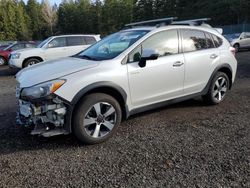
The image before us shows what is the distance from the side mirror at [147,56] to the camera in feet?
16.8

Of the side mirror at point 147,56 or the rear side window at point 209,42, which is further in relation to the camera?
the rear side window at point 209,42

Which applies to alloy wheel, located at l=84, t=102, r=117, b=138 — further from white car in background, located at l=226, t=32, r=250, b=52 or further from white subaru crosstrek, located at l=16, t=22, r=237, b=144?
white car in background, located at l=226, t=32, r=250, b=52

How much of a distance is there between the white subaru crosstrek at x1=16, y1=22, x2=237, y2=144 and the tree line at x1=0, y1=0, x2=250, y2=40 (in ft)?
166

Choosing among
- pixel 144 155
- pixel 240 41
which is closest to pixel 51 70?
pixel 144 155

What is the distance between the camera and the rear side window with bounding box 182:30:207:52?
19.8 feet

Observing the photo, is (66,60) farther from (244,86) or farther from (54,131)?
(244,86)

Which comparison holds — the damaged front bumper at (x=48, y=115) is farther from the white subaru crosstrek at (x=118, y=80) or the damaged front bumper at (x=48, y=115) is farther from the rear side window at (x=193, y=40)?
the rear side window at (x=193, y=40)

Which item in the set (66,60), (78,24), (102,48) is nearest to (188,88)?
(102,48)

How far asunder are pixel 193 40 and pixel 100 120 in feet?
8.33

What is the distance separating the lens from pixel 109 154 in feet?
14.7

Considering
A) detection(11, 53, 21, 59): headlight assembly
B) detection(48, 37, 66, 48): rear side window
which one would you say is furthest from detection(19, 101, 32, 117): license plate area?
detection(48, 37, 66, 48): rear side window

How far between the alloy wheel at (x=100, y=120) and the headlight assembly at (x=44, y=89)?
22.8 inches

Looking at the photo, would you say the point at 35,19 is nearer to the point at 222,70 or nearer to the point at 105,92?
the point at 222,70

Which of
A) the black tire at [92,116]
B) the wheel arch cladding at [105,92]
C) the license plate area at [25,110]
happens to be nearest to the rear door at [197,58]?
the wheel arch cladding at [105,92]
